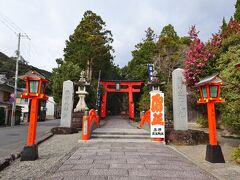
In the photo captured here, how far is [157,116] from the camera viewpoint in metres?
10.2

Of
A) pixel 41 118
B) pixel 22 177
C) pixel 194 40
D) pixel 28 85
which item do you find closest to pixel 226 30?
pixel 194 40

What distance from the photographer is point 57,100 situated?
21.8 metres

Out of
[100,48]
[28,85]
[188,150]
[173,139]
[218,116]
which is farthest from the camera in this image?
[100,48]

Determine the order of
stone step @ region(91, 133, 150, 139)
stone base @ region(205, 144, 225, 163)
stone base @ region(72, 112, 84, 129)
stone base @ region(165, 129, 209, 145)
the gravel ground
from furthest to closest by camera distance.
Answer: stone base @ region(72, 112, 84, 129)
stone step @ region(91, 133, 150, 139)
stone base @ region(165, 129, 209, 145)
stone base @ region(205, 144, 225, 163)
the gravel ground

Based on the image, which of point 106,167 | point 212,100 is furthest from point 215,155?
point 106,167

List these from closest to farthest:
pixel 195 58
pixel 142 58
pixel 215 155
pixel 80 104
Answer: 1. pixel 215 155
2. pixel 195 58
3. pixel 80 104
4. pixel 142 58

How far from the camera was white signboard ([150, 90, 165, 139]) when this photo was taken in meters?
9.92

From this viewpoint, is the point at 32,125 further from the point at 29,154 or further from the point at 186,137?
the point at 186,137

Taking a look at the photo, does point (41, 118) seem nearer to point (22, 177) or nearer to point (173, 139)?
point (173, 139)

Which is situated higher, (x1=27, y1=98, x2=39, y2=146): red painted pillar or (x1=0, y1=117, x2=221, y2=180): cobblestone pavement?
(x1=27, y1=98, x2=39, y2=146): red painted pillar

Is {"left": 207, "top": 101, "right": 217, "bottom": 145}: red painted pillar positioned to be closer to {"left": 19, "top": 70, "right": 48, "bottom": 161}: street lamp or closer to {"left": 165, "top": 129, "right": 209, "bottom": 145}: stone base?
{"left": 165, "top": 129, "right": 209, "bottom": 145}: stone base

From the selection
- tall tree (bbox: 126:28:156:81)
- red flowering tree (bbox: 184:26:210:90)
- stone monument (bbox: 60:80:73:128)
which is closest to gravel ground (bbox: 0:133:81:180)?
red flowering tree (bbox: 184:26:210:90)

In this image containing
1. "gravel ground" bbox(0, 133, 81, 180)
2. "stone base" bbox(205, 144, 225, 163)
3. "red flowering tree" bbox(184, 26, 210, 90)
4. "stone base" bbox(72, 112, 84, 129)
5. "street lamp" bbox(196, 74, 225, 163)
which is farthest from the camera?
"stone base" bbox(72, 112, 84, 129)

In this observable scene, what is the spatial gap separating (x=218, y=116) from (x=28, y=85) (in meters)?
13.4
